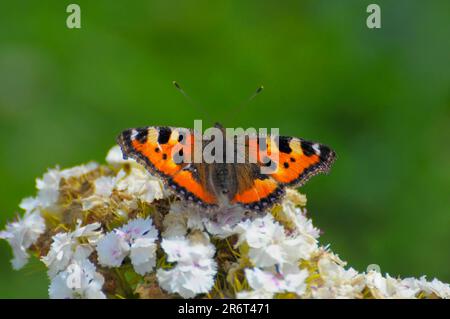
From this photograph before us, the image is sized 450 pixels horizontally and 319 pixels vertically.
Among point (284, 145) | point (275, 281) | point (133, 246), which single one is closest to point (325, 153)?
point (284, 145)

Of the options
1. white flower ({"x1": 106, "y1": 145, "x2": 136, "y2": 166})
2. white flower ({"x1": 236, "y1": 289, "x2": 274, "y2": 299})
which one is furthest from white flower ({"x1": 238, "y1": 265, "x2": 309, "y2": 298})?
white flower ({"x1": 106, "y1": 145, "x2": 136, "y2": 166})

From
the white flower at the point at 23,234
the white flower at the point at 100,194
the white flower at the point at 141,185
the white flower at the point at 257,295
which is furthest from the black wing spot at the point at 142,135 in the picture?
the white flower at the point at 257,295

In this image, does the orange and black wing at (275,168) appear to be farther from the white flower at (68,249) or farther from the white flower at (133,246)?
the white flower at (68,249)

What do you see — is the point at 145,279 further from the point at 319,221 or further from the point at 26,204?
the point at 319,221

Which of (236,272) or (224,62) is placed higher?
(224,62)

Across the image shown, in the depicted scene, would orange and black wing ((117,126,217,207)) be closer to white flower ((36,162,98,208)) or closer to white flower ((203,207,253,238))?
white flower ((203,207,253,238))

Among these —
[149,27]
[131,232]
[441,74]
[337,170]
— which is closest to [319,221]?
[337,170]
